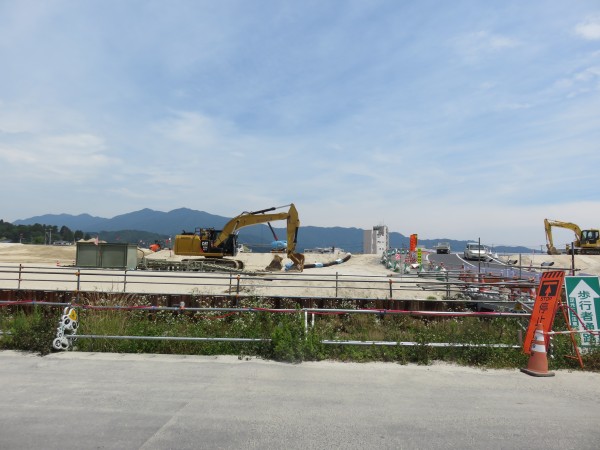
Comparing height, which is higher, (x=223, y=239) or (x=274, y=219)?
(x=274, y=219)

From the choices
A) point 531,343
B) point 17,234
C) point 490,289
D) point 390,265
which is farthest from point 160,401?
point 17,234

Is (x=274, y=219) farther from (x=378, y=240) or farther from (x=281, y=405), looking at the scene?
(x=378, y=240)

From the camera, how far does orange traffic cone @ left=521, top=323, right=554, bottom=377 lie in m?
7.57

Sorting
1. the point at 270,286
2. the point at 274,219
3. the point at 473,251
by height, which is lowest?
the point at 270,286

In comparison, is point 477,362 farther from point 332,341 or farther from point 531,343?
point 332,341

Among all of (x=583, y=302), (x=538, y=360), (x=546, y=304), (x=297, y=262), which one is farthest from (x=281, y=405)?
(x=297, y=262)

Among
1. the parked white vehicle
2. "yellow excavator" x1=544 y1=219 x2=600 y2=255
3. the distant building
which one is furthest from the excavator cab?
the distant building

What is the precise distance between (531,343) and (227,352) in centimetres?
581

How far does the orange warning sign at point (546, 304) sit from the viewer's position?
8.19 m

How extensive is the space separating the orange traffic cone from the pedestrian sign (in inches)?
65.6

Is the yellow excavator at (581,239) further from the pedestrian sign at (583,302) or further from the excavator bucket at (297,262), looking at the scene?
the pedestrian sign at (583,302)

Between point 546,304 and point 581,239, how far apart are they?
164ft

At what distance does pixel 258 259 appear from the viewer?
5028 centimetres

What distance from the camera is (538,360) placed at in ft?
25.0
